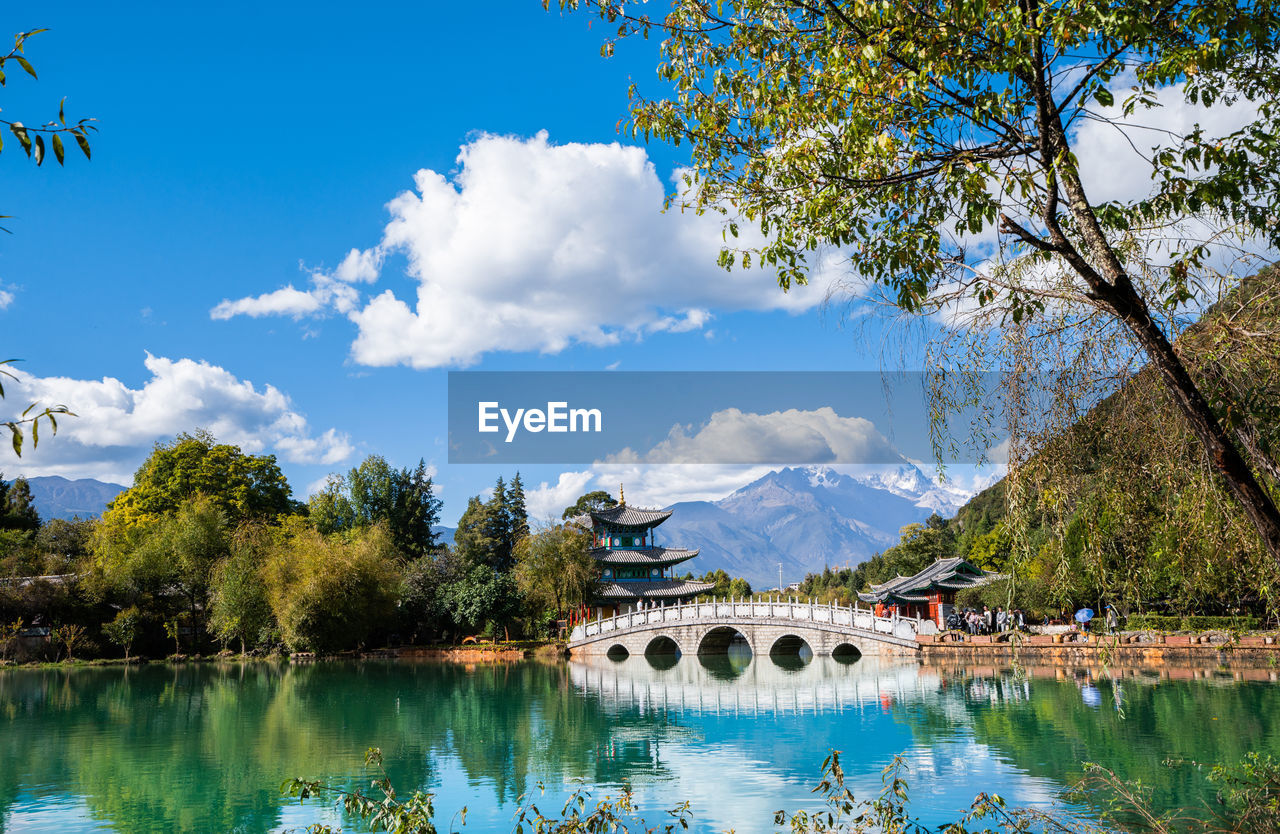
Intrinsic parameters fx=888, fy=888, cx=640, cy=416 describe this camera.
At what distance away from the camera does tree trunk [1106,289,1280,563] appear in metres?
3.20

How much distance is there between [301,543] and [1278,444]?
2726 cm

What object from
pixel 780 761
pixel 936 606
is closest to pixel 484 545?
pixel 936 606

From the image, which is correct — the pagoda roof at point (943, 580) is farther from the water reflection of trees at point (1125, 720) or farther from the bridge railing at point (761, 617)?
the water reflection of trees at point (1125, 720)

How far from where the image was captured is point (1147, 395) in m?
3.70

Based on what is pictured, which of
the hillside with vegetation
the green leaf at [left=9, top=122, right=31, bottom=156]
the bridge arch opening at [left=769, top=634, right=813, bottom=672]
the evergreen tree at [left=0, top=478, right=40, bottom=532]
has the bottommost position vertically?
the bridge arch opening at [left=769, top=634, right=813, bottom=672]

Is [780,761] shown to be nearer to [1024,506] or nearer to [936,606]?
[1024,506]

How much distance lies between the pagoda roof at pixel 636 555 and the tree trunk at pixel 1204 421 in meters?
31.2

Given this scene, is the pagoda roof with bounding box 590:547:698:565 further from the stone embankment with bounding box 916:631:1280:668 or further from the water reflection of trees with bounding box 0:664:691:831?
the stone embankment with bounding box 916:631:1280:668

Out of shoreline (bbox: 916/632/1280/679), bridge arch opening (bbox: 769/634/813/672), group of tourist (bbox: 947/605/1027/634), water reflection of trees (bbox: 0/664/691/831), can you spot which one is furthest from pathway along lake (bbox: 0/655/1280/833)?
bridge arch opening (bbox: 769/634/813/672)

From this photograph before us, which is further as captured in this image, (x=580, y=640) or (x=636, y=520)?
(x=636, y=520)

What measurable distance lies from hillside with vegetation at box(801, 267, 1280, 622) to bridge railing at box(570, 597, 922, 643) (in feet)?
62.0

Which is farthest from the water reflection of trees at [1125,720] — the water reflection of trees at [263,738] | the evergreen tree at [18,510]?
the evergreen tree at [18,510]

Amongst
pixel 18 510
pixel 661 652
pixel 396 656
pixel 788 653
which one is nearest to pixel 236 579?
pixel 396 656

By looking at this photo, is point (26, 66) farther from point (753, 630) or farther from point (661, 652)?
point (661, 652)
